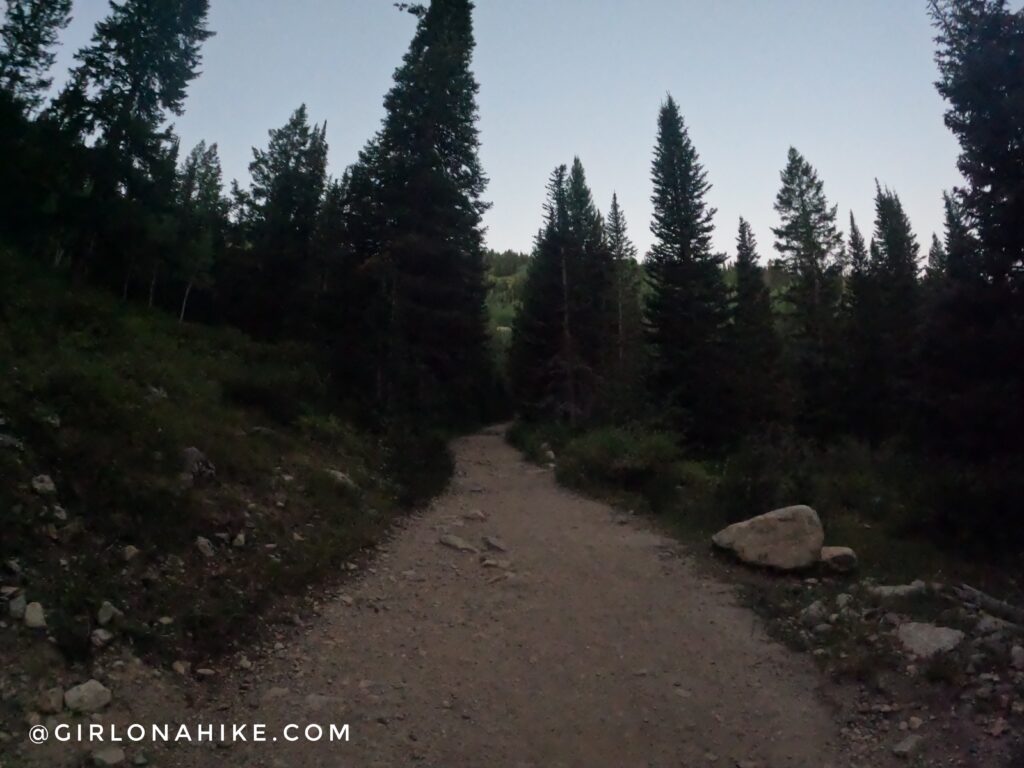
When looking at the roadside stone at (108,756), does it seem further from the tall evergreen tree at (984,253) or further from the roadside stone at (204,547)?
the tall evergreen tree at (984,253)

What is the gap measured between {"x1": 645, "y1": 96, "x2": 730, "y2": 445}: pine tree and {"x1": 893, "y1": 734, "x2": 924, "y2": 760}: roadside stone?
52.2 ft

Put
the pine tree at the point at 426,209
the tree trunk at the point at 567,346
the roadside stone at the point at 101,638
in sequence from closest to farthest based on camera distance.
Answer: the roadside stone at the point at 101,638
the pine tree at the point at 426,209
the tree trunk at the point at 567,346

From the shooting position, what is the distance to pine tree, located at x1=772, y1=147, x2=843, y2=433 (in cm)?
2836

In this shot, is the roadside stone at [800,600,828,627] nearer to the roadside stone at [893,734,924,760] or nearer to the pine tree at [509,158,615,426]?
the roadside stone at [893,734,924,760]

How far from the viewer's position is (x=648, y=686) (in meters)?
5.96

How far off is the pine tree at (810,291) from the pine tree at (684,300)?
6038mm

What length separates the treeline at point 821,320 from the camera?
466 inches

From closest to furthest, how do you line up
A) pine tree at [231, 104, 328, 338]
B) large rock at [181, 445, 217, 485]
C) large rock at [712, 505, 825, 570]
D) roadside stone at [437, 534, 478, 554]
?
1. large rock at [181, 445, 217, 485]
2. large rock at [712, 505, 825, 570]
3. roadside stone at [437, 534, 478, 554]
4. pine tree at [231, 104, 328, 338]

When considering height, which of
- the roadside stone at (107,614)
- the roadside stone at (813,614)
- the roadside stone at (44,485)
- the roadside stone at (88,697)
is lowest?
the roadside stone at (88,697)

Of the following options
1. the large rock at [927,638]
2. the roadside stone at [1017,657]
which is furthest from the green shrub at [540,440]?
the roadside stone at [1017,657]

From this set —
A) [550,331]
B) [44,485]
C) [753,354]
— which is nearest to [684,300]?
[753,354]

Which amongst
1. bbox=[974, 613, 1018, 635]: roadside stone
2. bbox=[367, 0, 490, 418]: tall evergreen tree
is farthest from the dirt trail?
bbox=[367, 0, 490, 418]: tall evergreen tree

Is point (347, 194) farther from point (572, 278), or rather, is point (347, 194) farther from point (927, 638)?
point (927, 638)

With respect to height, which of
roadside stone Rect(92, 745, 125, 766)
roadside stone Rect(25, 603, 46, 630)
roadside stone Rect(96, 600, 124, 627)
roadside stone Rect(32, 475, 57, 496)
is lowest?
roadside stone Rect(92, 745, 125, 766)
